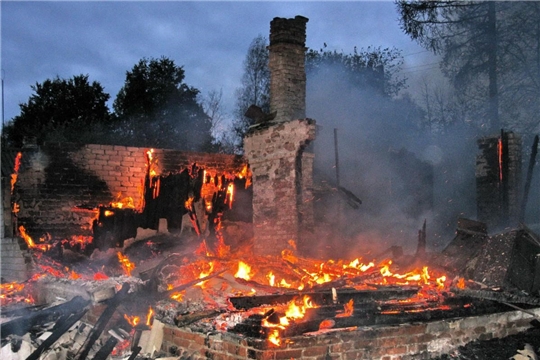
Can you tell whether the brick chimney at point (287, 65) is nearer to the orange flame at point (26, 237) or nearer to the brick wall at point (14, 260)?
the orange flame at point (26, 237)

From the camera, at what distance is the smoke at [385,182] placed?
1380 cm

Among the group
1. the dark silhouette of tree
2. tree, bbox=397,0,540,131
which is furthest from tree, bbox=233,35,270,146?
tree, bbox=397,0,540,131

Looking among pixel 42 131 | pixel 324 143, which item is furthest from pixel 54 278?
pixel 42 131

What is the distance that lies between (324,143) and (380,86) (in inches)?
469

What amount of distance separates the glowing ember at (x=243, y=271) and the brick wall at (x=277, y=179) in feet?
4.79

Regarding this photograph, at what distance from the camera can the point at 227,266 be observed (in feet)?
29.9

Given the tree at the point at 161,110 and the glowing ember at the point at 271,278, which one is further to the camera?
the tree at the point at 161,110

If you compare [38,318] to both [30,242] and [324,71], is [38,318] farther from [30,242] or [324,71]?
Answer: [324,71]

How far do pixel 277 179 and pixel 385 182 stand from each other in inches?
302

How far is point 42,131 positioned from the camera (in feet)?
74.0

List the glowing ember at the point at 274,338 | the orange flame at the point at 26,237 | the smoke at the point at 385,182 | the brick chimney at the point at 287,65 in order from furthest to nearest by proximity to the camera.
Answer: the smoke at the point at 385,182
the brick chimney at the point at 287,65
the orange flame at the point at 26,237
the glowing ember at the point at 274,338

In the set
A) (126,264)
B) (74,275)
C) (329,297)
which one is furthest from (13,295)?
(329,297)

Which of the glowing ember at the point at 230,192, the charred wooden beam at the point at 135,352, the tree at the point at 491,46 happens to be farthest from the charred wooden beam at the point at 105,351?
the tree at the point at 491,46

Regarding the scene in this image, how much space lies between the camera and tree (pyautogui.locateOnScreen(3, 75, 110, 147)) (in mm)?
24469
